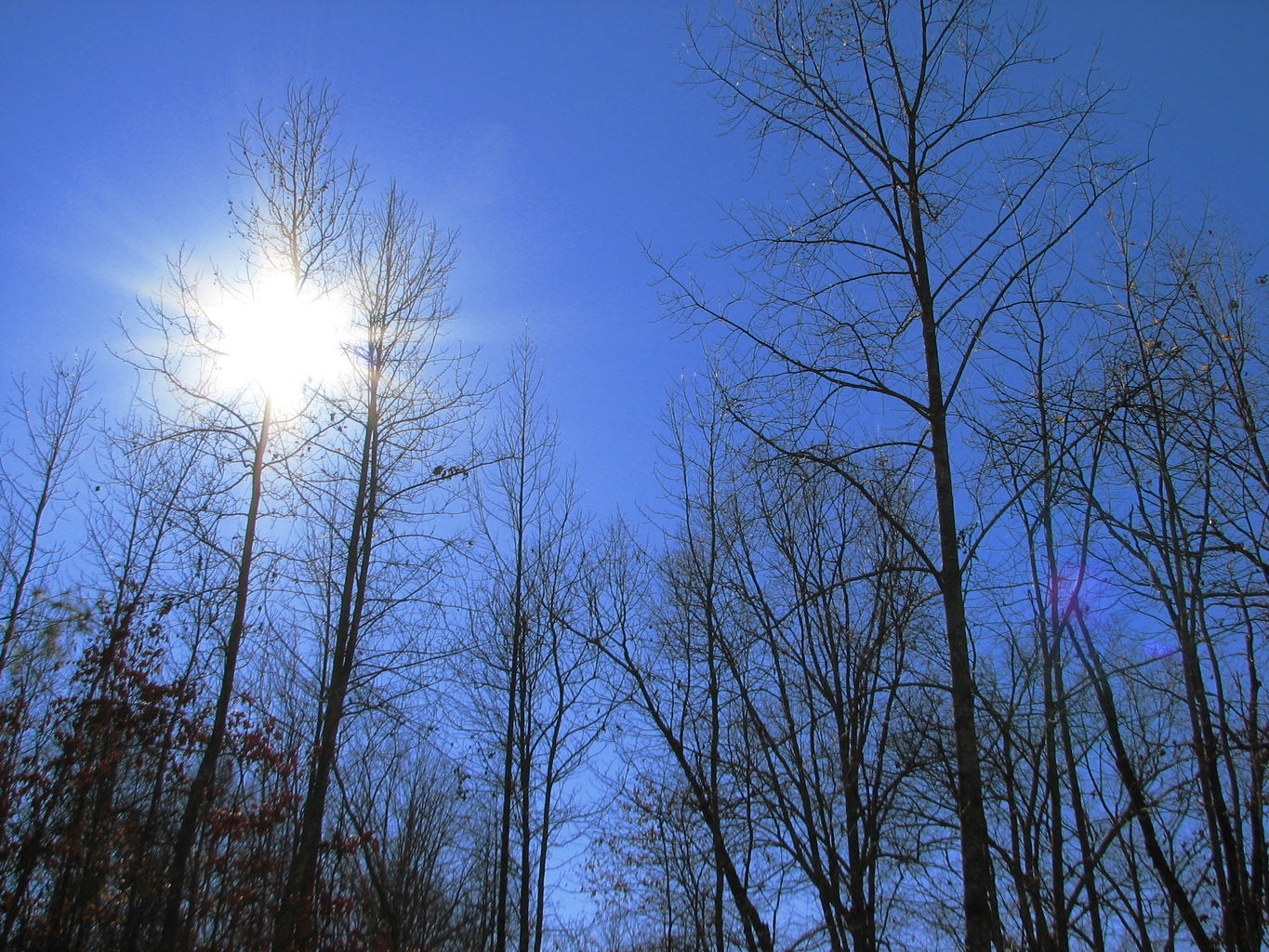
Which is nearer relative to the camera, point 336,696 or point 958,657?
point 958,657

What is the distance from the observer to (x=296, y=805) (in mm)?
12477

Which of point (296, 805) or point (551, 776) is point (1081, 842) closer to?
point (551, 776)

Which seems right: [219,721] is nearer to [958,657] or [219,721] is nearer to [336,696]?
[336,696]

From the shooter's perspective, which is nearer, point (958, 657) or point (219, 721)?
point (958, 657)

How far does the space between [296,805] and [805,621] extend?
8.62 metres

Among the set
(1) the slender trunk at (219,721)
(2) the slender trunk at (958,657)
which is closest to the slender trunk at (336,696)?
(1) the slender trunk at (219,721)

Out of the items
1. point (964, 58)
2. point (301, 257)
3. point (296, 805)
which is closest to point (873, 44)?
point (964, 58)

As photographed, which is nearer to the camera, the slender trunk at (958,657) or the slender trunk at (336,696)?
the slender trunk at (958,657)

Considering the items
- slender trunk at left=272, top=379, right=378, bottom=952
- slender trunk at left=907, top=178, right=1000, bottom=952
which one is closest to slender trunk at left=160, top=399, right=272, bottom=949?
slender trunk at left=272, top=379, right=378, bottom=952

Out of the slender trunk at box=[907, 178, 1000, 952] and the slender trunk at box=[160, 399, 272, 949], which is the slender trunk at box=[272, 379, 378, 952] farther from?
the slender trunk at box=[907, 178, 1000, 952]

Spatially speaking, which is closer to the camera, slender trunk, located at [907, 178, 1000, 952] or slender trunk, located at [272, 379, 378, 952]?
slender trunk, located at [907, 178, 1000, 952]

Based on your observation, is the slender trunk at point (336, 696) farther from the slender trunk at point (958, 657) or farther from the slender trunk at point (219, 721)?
the slender trunk at point (958, 657)

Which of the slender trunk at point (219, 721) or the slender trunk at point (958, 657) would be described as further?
the slender trunk at point (219, 721)

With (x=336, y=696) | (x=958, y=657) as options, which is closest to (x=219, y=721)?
(x=336, y=696)
